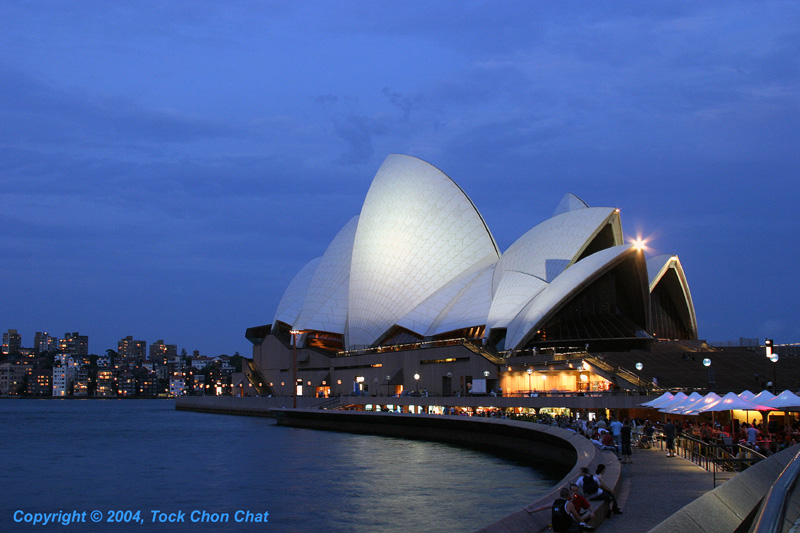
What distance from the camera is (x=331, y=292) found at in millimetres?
59781

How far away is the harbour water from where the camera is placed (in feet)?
48.0

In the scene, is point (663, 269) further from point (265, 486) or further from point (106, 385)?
point (106, 385)

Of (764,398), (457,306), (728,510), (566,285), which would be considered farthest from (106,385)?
(728,510)

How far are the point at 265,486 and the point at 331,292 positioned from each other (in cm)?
4079

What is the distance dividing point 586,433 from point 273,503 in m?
9.33

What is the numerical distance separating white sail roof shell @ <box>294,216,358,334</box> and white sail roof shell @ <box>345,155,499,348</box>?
663 cm

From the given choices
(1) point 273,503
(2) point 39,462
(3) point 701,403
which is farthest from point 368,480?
(2) point 39,462

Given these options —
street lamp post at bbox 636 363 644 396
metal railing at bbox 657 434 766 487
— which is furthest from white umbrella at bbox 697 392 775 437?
street lamp post at bbox 636 363 644 396

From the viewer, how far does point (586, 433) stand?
71.5 ft

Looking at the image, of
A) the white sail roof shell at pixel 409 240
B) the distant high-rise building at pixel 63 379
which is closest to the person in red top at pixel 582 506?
the white sail roof shell at pixel 409 240

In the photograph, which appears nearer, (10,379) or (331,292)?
(331,292)

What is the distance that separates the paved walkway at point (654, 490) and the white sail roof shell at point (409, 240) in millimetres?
31253

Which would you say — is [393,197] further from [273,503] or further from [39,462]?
[273,503]

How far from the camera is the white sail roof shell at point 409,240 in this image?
47.9m
